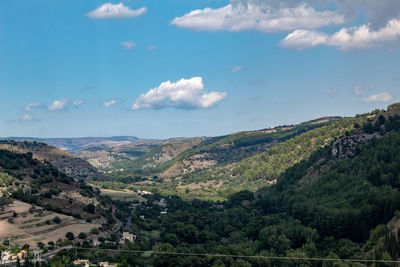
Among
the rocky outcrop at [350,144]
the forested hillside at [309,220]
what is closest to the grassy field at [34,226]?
the forested hillside at [309,220]

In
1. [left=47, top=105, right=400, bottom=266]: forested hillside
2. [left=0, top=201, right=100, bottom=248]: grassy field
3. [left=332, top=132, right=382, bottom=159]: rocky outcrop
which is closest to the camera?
[left=47, top=105, right=400, bottom=266]: forested hillside

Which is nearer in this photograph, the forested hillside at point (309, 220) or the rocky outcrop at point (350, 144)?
the forested hillside at point (309, 220)

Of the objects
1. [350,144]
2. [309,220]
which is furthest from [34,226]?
[350,144]

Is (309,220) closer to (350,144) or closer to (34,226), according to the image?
(350,144)

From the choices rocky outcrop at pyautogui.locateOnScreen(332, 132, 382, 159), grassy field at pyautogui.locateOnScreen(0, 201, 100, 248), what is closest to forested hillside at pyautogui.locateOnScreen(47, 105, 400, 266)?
rocky outcrop at pyautogui.locateOnScreen(332, 132, 382, 159)

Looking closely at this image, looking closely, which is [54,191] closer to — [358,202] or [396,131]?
[358,202]

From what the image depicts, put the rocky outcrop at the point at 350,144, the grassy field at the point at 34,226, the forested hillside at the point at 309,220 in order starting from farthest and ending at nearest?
1. the rocky outcrop at the point at 350,144
2. the grassy field at the point at 34,226
3. the forested hillside at the point at 309,220

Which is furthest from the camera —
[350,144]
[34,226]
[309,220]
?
[350,144]

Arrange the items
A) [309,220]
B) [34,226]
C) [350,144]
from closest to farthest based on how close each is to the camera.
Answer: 1. [34,226]
2. [309,220]
3. [350,144]

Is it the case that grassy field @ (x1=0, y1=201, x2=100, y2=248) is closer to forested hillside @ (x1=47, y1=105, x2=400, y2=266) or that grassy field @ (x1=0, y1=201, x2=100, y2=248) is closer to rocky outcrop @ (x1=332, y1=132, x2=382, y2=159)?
forested hillside @ (x1=47, y1=105, x2=400, y2=266)

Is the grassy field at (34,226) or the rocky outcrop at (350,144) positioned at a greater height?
the rocky outcrop at (350,144)

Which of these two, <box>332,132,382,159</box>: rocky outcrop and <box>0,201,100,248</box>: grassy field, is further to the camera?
<box>332,132,382,159</box>: rocky outcrop

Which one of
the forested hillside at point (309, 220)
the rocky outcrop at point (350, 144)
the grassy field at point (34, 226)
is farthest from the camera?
the rocky outcrop at point (350, 144)

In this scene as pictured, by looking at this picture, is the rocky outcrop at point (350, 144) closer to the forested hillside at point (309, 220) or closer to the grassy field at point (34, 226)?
the forested hillside at point (309, 220)
